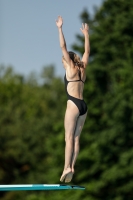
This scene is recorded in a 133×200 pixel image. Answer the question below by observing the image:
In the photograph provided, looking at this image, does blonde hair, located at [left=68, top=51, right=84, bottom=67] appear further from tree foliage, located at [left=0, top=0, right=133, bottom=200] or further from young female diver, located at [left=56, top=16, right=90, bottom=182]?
tree foliage, located at [left=0, top=0, right=133, bottom=200]

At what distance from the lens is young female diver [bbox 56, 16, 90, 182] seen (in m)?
8.12

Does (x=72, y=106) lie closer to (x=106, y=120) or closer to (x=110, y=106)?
(x=110, y=106)

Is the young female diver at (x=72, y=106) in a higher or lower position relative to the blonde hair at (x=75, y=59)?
lower

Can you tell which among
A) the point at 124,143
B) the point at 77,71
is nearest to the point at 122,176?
the point at 124,143

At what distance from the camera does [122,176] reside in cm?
3616

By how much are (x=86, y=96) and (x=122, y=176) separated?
21.1 feet

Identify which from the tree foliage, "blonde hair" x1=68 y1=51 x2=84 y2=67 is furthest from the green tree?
"blonde hair" x1=68 y1=51 x2=84 y2=67

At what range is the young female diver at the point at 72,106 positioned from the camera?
812cm

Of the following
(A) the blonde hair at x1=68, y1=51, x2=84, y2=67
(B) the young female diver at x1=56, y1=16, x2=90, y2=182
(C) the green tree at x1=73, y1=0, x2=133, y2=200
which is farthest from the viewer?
(C) the green tree at x1=73, y1=0, x2=133, y2=200

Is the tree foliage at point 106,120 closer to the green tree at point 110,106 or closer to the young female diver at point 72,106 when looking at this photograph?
the green tree at point 110,106

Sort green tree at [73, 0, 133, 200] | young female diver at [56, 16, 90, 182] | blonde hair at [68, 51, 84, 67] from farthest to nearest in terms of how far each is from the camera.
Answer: green tree at [73, 0, 133, 200] < blonde hair at [68, 51, 84, 67] < young female diver at [56, 16, 90, 182]

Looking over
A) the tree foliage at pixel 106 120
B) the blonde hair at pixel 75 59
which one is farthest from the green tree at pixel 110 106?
the blonde hair at pixel 75 59

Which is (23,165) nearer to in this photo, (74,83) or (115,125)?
(115,125)

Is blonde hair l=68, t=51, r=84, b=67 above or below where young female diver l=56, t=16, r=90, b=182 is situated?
above
